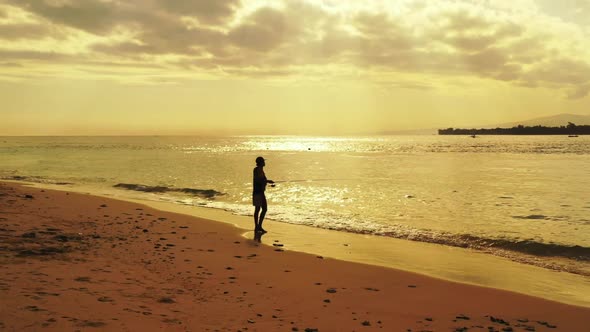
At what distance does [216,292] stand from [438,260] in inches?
286

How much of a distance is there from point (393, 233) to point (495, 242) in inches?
140

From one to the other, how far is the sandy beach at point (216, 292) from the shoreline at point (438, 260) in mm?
822

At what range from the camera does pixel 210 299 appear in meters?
8.00

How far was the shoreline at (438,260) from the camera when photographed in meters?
10.5

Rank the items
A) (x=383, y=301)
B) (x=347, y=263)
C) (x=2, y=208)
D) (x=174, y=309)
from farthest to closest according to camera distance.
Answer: (x=2, y=208), (x=347, y=263), (x=383, y=301), (x=174, y=309)

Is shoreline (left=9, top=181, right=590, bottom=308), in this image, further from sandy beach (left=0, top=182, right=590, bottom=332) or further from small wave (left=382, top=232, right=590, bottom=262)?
sandy beach (left=0, top=182, right=590, bottom=332)

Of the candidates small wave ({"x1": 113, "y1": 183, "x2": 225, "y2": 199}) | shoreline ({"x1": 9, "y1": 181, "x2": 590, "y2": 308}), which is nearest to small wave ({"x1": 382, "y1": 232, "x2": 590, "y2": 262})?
shoreline ({"x1": 9, "y1": 181, "x2": 590, "y2": 308})

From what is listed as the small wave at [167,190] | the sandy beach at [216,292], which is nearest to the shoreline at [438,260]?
the sandy beach at [216,292]

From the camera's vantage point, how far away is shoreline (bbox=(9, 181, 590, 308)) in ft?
34.6

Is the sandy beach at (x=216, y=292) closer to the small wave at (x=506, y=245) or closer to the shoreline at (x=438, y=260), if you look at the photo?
the shoreline at (x=438, y=260)

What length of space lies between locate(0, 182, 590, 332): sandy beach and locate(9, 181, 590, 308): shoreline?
822 millimetres

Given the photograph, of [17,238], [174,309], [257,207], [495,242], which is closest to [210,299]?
[174,309]

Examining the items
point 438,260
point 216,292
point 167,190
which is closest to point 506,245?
point 438,260

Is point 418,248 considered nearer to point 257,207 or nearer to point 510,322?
point 257,207
